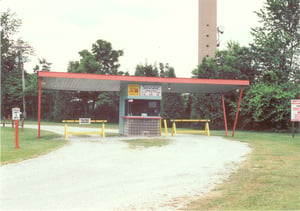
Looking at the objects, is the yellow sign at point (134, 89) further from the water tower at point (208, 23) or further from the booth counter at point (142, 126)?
the water tower at point (208, 23)

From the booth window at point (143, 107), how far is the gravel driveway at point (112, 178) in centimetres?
768

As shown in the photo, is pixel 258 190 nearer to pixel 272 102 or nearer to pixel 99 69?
pixel 272 102

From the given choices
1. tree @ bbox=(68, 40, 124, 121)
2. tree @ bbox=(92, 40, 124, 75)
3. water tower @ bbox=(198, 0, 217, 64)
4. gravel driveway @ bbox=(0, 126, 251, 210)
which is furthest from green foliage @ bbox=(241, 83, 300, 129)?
tree @ bbox=(92, 40, 124, 75)

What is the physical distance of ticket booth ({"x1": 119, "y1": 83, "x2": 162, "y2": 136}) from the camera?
69.4 feet

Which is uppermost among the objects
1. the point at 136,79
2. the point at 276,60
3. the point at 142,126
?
the point at 276,60

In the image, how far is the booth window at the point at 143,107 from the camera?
21406mm

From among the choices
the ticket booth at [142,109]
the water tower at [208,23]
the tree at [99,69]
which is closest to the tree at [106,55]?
the tree at [99,69]

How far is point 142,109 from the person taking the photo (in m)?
21.4

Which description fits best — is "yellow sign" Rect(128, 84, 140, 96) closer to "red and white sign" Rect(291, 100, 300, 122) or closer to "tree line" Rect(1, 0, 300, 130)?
"tree line" Rect(1, 0, 300, 130)

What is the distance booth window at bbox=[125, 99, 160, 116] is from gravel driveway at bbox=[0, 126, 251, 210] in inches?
302

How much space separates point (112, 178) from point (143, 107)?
13.0 m

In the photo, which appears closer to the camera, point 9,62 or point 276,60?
point 276,60

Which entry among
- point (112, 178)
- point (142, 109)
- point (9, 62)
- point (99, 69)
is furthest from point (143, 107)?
point (9, 62)

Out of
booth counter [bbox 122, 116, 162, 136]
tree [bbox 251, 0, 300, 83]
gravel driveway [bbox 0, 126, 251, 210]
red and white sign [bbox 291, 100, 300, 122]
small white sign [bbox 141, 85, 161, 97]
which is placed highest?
tree [bbox 251, 0, 300, 83]
